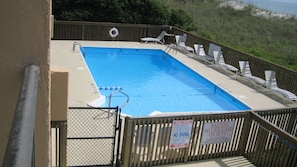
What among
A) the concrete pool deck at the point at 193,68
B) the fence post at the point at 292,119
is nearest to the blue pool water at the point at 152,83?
the concrete pool deck at the point at 193,68

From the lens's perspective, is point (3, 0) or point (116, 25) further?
point (116, 25)

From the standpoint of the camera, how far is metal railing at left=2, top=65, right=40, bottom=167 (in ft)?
2.08

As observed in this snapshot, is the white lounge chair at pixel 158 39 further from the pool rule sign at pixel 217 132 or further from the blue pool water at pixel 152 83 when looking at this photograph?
the pool rule sign at pixel 217 132

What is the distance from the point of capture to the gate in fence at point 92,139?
5.44 m

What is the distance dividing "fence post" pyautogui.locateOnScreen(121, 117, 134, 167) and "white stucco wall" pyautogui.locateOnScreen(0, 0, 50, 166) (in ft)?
12.6

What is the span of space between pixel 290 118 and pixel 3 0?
671 centimetres

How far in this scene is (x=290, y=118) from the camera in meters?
6.64

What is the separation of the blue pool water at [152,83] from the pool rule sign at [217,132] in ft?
11.9

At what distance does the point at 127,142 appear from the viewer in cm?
523

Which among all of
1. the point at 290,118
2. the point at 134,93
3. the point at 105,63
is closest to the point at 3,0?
the point at 290,118

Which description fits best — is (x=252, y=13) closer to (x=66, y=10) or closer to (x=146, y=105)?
(x=66, y=10)

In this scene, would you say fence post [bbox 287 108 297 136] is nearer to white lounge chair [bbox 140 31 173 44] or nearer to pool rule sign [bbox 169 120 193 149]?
pool rule sign [bbox 169 120 193 149]

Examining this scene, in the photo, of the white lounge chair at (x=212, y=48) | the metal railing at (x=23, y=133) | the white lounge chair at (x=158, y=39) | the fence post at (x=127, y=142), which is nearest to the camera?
the metal railing at (x=23, y=133)

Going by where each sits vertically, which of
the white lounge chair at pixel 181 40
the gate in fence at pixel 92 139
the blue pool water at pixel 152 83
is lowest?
the blue pool water at pixel 152 83
